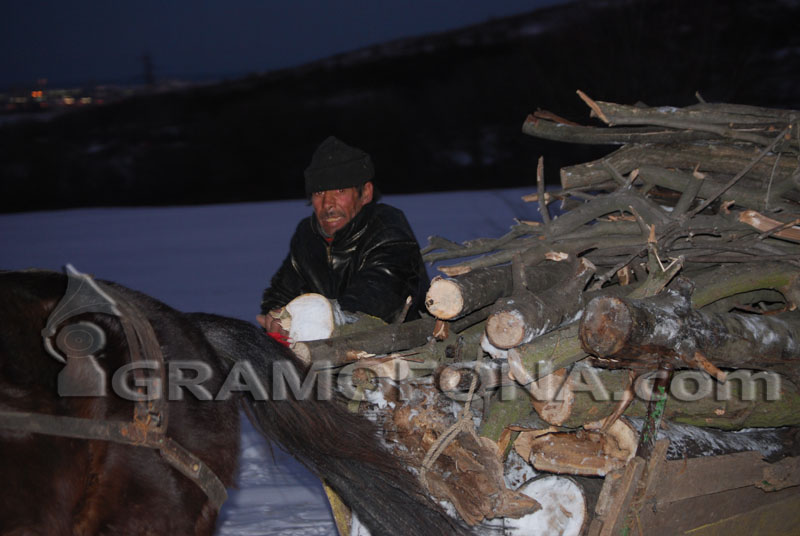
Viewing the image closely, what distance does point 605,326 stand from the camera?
5.51 ft

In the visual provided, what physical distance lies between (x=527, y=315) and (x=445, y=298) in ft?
0.85

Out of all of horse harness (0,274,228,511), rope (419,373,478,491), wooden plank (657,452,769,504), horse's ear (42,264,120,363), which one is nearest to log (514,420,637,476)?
wooden plank (657,452,769,504)

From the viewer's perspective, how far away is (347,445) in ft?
5.78

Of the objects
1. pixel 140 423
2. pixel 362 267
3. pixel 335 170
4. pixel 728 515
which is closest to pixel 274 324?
pixel 362 267

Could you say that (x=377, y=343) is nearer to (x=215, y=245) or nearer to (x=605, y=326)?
(x=605, y=326)

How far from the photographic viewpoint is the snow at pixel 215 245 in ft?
11.8

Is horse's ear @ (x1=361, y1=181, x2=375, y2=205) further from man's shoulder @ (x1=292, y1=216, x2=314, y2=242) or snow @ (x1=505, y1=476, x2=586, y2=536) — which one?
snow @ (x1=505, y1=476, x2=586, y2=536)

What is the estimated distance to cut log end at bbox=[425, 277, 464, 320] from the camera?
6.46 ft

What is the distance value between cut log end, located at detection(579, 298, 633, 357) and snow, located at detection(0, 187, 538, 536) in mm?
1864

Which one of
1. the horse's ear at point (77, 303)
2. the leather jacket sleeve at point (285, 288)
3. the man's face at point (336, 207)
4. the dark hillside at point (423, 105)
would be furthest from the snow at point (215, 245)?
the dark hillside at point (423, 105)

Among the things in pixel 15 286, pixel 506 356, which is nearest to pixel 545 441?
pixel 506 356

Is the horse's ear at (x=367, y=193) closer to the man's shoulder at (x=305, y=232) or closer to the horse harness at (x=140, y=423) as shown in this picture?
the man's shoulder at (x=305, y=232)

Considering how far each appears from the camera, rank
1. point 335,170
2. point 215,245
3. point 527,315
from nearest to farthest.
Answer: point 527,315
point 335,170
point 215,245

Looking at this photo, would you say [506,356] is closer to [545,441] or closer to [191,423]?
[545,441]
